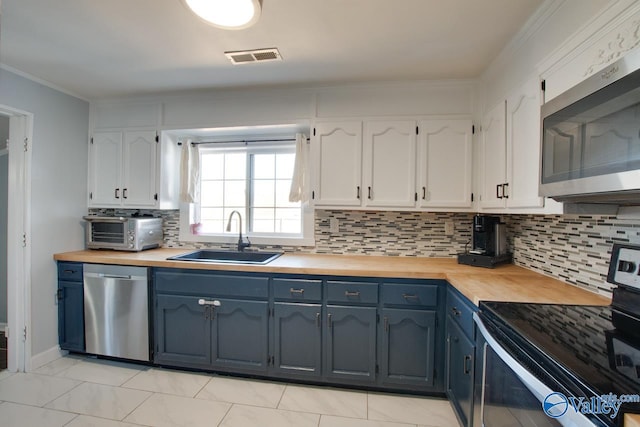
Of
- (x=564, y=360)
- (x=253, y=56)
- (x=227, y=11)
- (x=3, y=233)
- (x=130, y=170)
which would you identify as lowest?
(x=564, y=360)

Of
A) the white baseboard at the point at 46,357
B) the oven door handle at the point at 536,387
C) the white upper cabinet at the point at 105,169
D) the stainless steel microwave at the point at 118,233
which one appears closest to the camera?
the oven door handle at the point at 536,387

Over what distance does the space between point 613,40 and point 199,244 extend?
297cm

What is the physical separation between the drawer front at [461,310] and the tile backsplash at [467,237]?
1.95 feet

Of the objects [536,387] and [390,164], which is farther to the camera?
[390,164]

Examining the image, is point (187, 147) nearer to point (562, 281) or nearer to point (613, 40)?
point (613, 40)

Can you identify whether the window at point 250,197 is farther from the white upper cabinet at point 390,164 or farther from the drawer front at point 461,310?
the drawer front at point 461,310

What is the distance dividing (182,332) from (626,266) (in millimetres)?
2580

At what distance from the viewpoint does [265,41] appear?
5.67 ft

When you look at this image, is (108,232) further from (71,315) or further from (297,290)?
(297,290)

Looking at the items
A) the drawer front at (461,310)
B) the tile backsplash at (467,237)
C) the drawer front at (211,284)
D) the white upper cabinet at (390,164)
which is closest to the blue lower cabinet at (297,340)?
the drawer front at (211,284)

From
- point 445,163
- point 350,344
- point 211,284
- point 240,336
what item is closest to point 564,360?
point 350,344

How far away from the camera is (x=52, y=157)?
7.77ft

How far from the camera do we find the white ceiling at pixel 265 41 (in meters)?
1.45

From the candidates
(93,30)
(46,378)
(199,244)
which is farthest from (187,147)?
(46,378)
